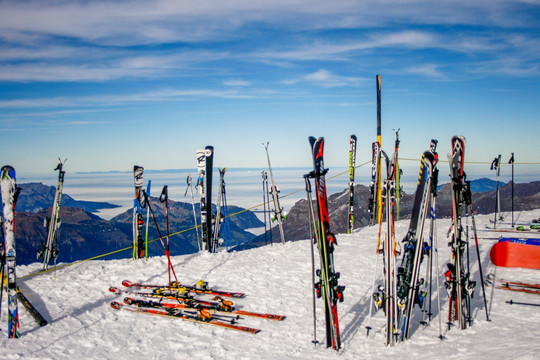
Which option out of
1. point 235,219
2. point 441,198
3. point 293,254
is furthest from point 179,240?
point 293,254

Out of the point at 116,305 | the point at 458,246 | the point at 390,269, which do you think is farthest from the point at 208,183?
the point at 458,246

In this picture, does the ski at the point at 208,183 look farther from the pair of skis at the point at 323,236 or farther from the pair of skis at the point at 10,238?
the pair of skis at the point at 323,236

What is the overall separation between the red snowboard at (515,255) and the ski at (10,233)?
11855mm

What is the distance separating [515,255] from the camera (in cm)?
1127

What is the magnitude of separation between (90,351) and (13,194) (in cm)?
308

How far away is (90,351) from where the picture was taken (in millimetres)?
6879

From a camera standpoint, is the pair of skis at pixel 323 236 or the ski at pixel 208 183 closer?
the pair of skis at pixel 323 236

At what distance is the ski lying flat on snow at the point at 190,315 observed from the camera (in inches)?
301

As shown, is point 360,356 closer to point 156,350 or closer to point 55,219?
point 156,350

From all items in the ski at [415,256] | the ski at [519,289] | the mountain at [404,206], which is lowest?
the mountain at [404,206]

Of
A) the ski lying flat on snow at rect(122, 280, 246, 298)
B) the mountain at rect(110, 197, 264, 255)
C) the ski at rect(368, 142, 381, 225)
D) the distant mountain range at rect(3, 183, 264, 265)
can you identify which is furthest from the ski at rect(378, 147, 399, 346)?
the mountain at rect(110, 197, 264, 255)

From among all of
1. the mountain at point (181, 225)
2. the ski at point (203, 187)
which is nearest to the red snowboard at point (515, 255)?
the ski at point (203, 187)

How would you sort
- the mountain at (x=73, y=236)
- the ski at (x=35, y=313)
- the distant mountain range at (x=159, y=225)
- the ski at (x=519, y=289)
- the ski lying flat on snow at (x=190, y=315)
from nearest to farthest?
1. the ski lying flat on snow at (x=190, y=315)
2. the ski at (x=35, y=313)
3. the ski at (x=519, y=289)
4. the distant mountain range at (x=159, y=225)
5. the mountain at (x=73, y=236)

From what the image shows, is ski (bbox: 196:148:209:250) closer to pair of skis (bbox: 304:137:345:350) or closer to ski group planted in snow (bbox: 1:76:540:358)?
ski group planted in snow (bbox: 1:76:540:358)
